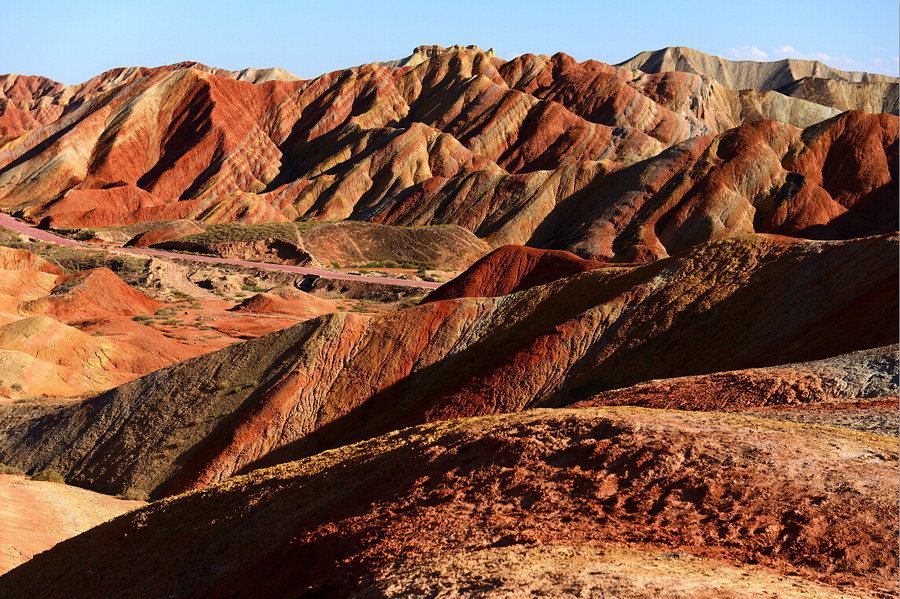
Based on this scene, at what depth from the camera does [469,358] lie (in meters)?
22.4

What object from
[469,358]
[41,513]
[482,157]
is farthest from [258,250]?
[41,513]

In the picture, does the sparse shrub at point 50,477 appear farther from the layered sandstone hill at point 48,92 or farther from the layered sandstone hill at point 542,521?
the layered sandstone hill at point 48,92

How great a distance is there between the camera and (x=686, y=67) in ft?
486

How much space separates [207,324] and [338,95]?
225ft

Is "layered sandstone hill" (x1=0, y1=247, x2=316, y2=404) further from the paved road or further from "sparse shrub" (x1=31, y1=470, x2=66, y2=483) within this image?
the paved road

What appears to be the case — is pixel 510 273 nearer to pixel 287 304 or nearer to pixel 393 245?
pixel 287 304

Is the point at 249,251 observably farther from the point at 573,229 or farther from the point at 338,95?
the point at 338,95

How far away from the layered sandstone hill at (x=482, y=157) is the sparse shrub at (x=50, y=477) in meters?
47.2

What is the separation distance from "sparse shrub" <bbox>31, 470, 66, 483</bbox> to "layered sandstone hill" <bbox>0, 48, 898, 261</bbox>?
4724 centimetres

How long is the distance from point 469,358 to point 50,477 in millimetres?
13366

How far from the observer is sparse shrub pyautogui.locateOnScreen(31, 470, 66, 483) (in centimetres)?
2164

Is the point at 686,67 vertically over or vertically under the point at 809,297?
over

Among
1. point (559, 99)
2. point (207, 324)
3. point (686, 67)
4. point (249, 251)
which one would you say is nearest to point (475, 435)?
point (207, 324)

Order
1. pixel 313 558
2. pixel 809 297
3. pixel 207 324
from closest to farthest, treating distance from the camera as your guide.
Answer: pixel 313 558
pixel 809 297
pixel 207 324
